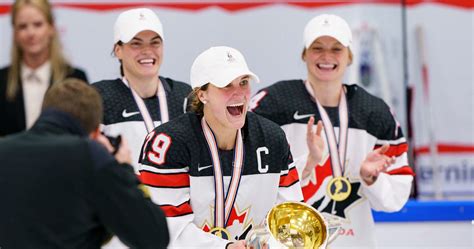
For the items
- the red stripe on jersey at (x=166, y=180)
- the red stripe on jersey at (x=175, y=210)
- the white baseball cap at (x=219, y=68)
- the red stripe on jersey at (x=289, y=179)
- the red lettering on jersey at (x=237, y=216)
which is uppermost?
the white baseball cap at (x=219, y=68)

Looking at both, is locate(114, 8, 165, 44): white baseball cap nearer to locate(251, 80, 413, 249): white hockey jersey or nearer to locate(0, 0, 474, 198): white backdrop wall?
locate(251, 80, 413, 249): white hockey jersey

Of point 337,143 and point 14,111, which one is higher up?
point 14,111

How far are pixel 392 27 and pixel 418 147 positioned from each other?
75 cm

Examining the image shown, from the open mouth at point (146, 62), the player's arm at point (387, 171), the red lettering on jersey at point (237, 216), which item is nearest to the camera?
the red lettering on jersey at point (237, 216)

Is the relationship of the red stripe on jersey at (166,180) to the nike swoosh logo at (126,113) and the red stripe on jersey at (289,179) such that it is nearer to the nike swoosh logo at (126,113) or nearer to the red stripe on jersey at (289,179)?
the red stripe on jersey at (289,179)

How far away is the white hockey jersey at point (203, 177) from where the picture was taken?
427 centimetres

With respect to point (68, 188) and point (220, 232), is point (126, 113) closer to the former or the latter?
point (220, 232)

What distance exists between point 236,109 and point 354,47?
248 cm

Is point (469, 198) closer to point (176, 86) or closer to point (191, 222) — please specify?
point (176, 86)

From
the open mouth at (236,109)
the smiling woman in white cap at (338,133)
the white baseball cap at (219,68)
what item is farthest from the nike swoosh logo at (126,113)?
the open mouth at (236,109)

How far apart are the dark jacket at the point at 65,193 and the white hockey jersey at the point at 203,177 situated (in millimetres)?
719

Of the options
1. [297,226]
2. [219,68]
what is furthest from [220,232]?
[219,68]

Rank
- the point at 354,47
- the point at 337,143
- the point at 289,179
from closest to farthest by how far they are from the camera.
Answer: the point at 289,179, the point at 337,143, the point at 354,47

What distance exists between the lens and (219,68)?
4.28m
